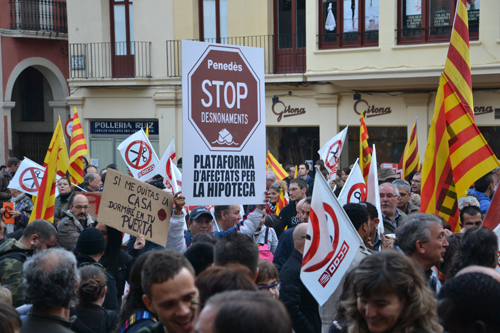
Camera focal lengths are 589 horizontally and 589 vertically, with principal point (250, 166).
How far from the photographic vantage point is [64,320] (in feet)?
10.9

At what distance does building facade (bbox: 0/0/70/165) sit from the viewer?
21.7 meters

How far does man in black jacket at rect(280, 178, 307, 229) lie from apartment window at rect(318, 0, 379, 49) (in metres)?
9.08

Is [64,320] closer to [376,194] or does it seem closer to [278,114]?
[376,194]

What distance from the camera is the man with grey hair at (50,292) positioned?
3265 millimetres

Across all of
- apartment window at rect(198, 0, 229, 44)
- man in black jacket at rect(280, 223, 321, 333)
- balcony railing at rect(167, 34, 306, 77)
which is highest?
apartment window at rect(198, 0, 229, 44)

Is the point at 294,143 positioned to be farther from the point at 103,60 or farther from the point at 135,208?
the point at 135,208

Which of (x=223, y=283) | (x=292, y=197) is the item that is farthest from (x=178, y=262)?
(x=292, y=197)

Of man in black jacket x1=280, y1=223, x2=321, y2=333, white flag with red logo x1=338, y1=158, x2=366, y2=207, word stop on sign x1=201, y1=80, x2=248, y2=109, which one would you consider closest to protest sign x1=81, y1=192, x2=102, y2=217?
word stop on sign x1=201, y1=80, x2=248, y2=109

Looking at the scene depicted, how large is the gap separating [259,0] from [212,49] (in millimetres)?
14007

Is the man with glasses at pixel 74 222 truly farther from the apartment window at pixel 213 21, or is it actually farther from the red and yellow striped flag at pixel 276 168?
the apartment window at pixel 213 21

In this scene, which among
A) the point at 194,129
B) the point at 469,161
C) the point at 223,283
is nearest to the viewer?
the point at 223,283

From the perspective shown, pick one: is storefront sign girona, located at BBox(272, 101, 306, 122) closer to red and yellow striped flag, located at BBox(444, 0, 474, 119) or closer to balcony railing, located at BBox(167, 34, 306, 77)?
balcony railing, located at BBox(167, 34, 306, 77)

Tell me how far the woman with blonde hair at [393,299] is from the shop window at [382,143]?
14696 mm

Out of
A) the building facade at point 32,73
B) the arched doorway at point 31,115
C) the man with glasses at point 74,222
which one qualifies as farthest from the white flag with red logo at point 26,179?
the arched doorway at point 31,115
